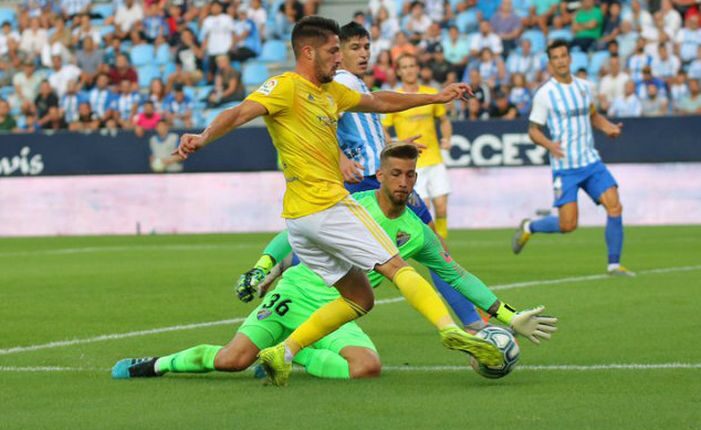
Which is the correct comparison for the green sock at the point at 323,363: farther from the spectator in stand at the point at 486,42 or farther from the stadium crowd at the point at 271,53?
the spectator in stand at the point at 486,42

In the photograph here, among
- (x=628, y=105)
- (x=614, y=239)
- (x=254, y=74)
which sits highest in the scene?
(x=254, y=74)

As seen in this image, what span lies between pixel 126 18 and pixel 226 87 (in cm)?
402

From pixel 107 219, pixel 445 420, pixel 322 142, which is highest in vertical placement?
pixel 322 142

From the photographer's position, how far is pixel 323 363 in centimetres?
776

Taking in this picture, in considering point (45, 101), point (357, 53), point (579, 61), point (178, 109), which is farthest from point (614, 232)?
point (45, 101)

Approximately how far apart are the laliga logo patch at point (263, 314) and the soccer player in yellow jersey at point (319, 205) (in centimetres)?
44

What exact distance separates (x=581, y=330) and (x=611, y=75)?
46.5 feet

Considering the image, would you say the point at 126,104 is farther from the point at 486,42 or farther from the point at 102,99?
the point at 486,42

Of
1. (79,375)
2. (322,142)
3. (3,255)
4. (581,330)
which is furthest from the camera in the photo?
(3,255)

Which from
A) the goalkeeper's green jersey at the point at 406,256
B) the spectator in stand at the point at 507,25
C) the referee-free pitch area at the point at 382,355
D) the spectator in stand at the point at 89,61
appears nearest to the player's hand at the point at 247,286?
the goalkeeper's green jersey at the point at 406,256

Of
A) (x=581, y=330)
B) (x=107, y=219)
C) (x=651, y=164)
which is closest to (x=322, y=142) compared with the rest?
(x=581, y=330)

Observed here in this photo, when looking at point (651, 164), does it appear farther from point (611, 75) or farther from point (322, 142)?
point (322, 142)

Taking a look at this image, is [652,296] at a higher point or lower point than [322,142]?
lower

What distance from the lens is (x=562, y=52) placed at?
1438 cm
